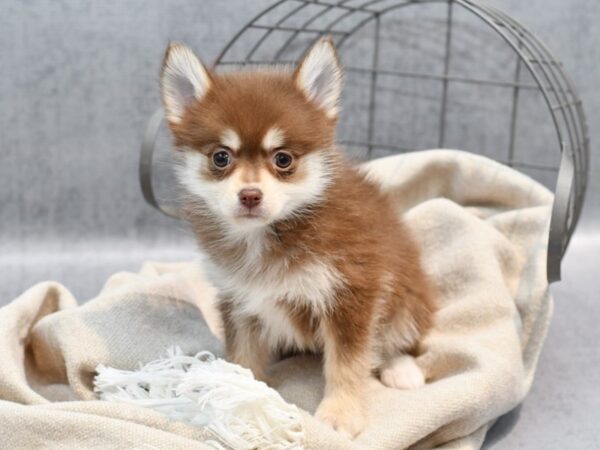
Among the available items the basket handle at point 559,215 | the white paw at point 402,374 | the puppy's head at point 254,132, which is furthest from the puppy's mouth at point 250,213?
the basket handle at point 559,215

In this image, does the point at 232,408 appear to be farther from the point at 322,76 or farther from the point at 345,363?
the point at 322,76

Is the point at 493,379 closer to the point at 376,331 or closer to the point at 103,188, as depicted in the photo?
the point at 376,331

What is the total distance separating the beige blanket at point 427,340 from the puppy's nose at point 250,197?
1.64 ft

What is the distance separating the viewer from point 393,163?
309 cm

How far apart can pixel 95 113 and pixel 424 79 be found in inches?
54.3

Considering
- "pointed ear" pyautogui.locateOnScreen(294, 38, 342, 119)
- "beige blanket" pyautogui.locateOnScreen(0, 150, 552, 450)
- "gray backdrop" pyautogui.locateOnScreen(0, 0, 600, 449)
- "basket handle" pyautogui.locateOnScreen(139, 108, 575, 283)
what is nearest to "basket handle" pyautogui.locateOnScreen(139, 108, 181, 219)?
"beige blanket" pyautogui.locateOnScreen(0, 150, 552, 450)

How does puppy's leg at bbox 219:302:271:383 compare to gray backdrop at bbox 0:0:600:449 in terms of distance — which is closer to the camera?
puppy's leg at bbox 219:302:271:383

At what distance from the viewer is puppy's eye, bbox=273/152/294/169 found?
76.2 inches

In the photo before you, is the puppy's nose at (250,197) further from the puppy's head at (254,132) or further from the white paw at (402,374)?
the white paw at (402,374)

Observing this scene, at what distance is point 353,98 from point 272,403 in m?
1.94

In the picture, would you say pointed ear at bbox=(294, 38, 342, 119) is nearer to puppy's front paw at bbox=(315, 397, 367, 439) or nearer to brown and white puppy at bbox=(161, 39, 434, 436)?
brown and white puppy at bbox=(161, 39, 434, 436)

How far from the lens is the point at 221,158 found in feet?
6.39

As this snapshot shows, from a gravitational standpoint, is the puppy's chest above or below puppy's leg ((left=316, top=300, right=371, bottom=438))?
above

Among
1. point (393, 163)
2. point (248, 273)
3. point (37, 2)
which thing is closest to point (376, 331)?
point (248, 273)
